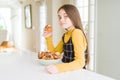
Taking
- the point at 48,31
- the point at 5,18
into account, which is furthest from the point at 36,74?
the point at 5,18

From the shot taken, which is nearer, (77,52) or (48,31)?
(77,52)

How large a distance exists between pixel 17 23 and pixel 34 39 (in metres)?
2.63

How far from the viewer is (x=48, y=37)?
1.76 m

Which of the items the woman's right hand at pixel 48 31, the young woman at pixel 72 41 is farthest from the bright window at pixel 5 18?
the young woman at pixel 72 41
